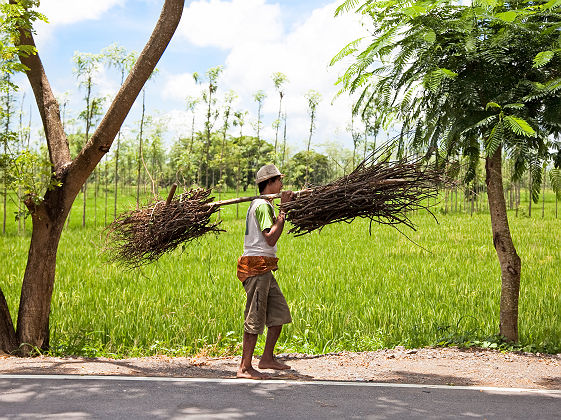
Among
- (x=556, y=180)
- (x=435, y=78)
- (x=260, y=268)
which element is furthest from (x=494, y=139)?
(x=260, y=268)

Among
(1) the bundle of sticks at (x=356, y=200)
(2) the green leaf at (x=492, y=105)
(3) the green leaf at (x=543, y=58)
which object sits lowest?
(1) the bundle of sticks at (x=356, y=200)

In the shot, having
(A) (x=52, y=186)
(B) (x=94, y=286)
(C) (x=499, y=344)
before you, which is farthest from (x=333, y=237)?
(A) (x=52, y=186)

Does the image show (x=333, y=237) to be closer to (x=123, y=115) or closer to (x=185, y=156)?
(x=185, y=156)

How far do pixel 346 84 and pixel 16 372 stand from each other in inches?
176

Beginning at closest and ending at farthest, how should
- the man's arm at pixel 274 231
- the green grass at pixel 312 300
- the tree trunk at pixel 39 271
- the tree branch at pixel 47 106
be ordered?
the man's arm at pixel 274 231, the tree trunk at pixel 39 271, the tree branch at pixel 47 106, the green grass at pixel 312 300

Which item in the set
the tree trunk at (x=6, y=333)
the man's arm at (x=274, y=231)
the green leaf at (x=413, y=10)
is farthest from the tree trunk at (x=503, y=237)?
the tree trunk at (x=6, y=333)

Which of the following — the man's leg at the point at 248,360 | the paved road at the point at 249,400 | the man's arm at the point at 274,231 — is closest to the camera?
the paved road at the point at 249,400

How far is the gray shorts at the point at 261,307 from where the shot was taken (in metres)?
5.46

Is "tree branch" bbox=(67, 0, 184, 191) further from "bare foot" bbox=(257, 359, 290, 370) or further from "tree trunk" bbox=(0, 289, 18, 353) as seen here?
"bare foot" bbox=(257, 359, 290, 370)

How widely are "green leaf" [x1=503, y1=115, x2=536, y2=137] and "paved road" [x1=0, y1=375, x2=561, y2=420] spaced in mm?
2302

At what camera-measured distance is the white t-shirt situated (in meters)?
5.32

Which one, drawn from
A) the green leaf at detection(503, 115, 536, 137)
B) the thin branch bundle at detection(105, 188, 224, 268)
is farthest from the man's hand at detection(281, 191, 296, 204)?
the green leaf at detection(503, 115, 536, 137)

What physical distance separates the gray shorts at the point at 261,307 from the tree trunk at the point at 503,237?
284cm

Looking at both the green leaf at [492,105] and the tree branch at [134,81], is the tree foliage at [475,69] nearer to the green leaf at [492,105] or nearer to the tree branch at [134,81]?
the green leaf at [492,105]
